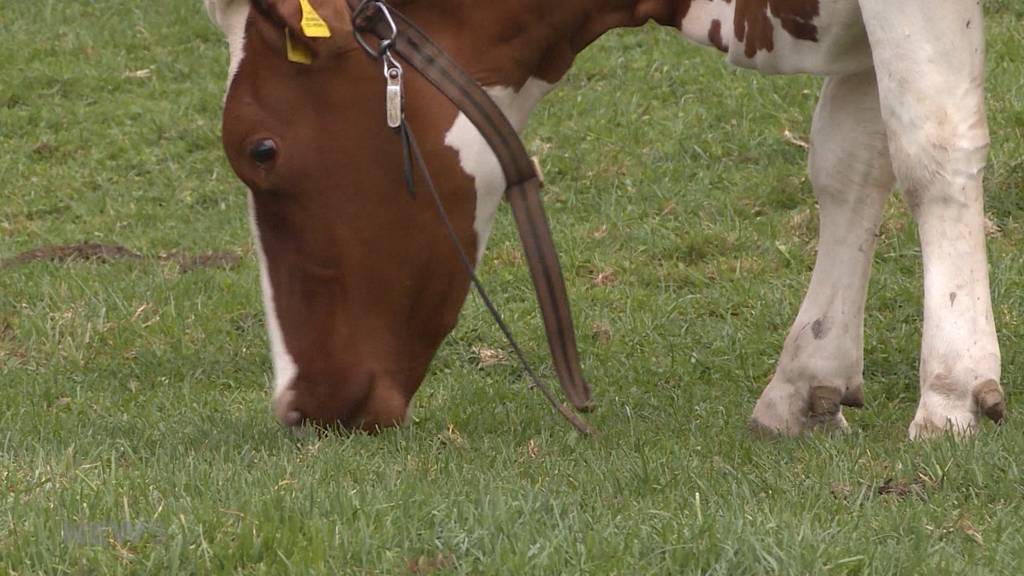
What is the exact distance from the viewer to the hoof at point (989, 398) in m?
3.83

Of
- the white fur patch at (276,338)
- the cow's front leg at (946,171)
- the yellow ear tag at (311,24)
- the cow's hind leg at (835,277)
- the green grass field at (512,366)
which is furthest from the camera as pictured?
the cow's hind leg at (835,277)

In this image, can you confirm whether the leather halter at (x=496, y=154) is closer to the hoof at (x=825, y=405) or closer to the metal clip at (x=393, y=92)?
the metal clip at (x=393, y=92)

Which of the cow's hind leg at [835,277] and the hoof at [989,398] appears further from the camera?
the cow's hind leg at [835,277]

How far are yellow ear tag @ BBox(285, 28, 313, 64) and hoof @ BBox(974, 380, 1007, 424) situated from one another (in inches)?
70.1

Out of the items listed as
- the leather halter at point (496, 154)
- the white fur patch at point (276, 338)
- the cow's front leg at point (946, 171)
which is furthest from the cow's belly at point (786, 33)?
the white fur patch at point (276, 338)

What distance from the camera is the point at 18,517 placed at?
313 cm

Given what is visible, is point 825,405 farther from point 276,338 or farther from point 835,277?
point 276,338

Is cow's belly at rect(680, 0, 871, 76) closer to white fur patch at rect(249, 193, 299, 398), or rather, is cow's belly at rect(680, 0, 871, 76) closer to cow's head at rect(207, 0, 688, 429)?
cow's head at rect(207, 0, 688, 429)

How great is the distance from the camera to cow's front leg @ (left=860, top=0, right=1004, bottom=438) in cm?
382

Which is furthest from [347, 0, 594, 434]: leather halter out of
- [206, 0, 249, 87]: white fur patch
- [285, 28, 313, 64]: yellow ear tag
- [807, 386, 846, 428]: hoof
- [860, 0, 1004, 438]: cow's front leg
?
[860, 0, 1004, 438]: cow's front leg

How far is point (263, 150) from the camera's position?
4.27 m

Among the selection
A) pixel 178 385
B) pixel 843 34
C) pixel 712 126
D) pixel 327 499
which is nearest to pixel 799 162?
pixel 712 126

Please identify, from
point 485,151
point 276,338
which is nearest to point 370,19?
point 485,151

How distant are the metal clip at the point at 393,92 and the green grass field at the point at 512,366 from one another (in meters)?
0.80
